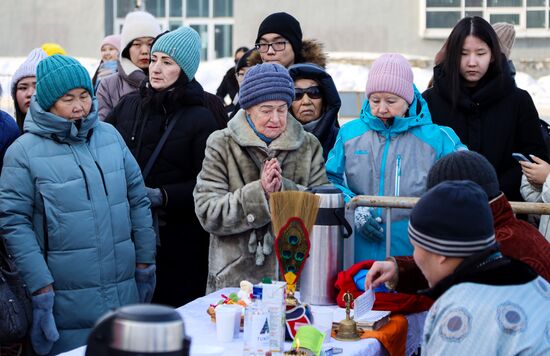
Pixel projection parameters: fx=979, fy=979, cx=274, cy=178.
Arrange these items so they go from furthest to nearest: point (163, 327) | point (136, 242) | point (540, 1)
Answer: point (540, 1), point (136, 242), point (163, 327)

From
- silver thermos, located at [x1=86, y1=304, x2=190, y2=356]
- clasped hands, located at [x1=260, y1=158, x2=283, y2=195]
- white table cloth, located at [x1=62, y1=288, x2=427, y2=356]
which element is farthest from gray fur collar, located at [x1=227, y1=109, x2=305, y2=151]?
silver thermos, located at [x1=86, y1=304, x2=190, y2=356]

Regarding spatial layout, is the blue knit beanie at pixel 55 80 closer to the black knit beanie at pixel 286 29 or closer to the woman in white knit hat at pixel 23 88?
the woman in white knit hat at pixel 23 88

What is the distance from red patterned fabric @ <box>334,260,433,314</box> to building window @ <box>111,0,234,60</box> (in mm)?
18462

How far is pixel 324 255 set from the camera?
3.82 metres

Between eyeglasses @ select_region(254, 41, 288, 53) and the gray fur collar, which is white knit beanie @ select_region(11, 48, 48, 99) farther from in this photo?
the gray fur collar

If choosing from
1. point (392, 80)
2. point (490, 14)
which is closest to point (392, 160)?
point (392, 80)

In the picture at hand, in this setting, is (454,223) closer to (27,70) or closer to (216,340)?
(216,340)

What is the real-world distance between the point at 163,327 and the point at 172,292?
10.5 ft

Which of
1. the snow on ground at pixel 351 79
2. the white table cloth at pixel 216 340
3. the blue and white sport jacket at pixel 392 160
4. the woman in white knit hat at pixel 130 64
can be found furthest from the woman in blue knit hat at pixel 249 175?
the snow on ground at pixel 351 79

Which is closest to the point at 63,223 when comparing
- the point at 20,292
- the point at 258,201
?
the point at 20,292

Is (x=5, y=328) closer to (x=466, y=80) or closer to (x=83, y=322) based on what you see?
(x=83, y=322)

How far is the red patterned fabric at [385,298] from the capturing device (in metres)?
3.72

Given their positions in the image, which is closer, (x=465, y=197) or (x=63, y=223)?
(x=465, y=197)

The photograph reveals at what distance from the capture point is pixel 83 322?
414 cm
